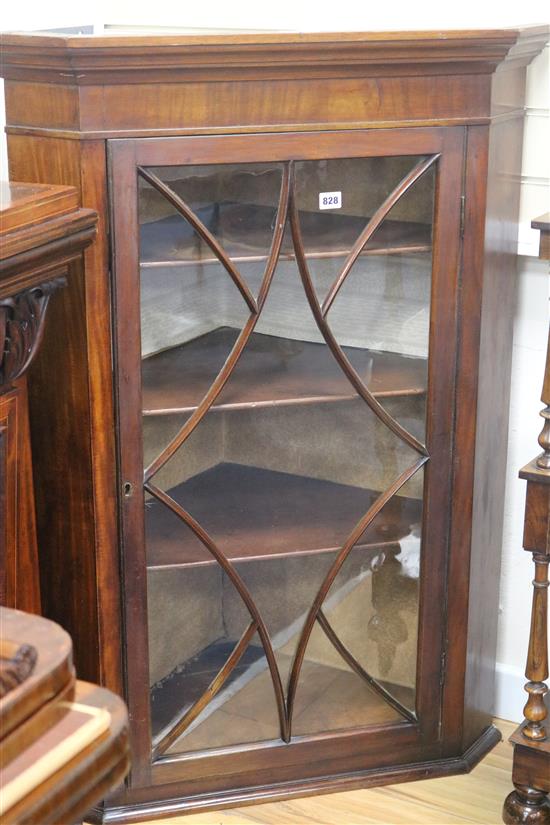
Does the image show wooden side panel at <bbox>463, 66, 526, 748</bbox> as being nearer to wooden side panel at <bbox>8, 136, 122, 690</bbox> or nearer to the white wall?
the white wall

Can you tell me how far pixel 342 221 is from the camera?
1854 millimetres

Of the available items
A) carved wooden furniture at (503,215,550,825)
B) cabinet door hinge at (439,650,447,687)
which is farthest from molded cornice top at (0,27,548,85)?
cabinet door hinge at (439,650,447,687)

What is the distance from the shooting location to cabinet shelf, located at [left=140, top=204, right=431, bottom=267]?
1.78 metres

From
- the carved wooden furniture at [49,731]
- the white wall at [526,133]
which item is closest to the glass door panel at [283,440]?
the white wall at [526,133]

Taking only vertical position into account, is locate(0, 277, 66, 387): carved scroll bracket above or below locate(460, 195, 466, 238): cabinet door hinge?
below

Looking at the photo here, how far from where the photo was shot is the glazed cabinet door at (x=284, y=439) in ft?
5.92

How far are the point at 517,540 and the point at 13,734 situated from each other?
1.88m

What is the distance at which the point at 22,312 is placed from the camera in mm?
1495

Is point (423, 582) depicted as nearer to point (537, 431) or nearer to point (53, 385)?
point (537, 431)

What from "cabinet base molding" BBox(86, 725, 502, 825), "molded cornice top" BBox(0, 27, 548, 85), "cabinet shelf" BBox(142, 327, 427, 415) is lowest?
"cabinet base molding" BBox(86, 725, 502, 825)

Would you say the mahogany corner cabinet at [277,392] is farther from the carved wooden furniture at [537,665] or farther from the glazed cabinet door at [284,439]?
the carved wooden furniture at [537,665]

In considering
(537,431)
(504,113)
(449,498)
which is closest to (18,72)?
(504,113)

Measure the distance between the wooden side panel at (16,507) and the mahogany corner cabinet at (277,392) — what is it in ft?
0.60

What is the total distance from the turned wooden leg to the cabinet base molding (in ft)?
0.62
